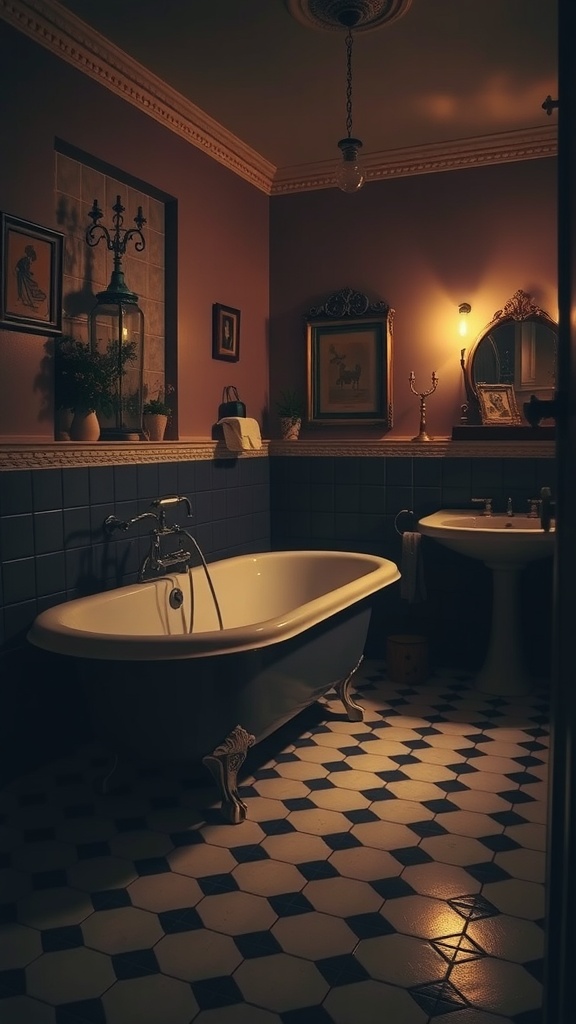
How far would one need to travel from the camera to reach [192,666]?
8.03ft

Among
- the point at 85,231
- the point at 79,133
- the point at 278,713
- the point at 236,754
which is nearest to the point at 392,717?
the point at 278,713

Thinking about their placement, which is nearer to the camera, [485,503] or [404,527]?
[485,503]

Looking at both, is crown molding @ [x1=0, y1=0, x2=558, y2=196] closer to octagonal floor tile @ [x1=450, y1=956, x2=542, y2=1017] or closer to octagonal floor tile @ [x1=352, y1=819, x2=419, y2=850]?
octagonal floor tile @ [x1=352, y1=819, x2=419, y2=850]

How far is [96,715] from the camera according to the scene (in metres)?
2.56

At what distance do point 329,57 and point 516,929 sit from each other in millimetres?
3193

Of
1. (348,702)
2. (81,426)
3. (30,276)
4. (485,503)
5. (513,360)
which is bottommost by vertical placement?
(348,702)

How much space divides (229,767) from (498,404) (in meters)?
2.54

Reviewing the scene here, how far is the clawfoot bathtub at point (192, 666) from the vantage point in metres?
2.42

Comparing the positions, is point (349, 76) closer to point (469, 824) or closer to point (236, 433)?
point (236, 433)

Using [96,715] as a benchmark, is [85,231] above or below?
above

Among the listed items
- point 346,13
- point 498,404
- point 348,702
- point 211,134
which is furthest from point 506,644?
point 211,134

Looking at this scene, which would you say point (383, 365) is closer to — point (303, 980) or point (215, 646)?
point (215, 646)

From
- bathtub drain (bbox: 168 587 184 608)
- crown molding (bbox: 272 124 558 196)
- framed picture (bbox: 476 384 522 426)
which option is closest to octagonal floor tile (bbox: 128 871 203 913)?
bathtub drain (bbox: 168 587 184 608)

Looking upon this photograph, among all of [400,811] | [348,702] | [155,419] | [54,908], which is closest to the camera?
[54,908]
